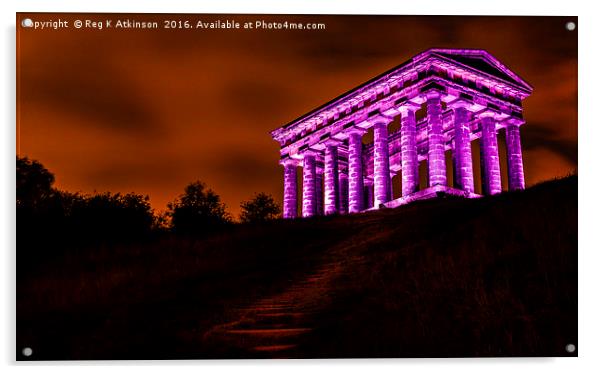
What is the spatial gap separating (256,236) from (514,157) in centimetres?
1986

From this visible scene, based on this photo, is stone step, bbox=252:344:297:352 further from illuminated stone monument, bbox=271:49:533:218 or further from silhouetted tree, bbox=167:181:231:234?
illuminated stone monument, bbox=271:49:533:218

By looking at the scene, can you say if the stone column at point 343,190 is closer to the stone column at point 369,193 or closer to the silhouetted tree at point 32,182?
the stone column at point 369,193

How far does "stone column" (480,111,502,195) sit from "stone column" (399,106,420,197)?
4.04 meters

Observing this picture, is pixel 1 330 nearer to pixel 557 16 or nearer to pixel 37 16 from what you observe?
pixel 37 16

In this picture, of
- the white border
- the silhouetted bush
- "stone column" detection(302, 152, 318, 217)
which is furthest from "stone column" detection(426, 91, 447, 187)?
the white border

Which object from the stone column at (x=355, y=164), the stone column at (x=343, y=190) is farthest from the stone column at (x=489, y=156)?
the stone column at (x=343, y=190)

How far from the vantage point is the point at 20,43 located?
12.4 metres

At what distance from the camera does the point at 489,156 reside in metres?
34.1

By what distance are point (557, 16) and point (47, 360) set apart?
1278cm

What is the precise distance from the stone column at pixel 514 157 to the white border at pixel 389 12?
66.4 ft

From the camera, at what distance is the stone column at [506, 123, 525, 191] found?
32750 mm

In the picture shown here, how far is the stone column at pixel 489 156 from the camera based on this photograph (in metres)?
33.1

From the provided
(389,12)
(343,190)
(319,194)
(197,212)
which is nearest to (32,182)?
(389,12)
